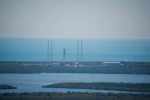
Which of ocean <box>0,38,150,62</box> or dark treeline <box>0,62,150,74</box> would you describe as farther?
ocean <box>0,38,150,62</box>

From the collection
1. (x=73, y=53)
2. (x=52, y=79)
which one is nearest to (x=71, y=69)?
(x=52, y=79)

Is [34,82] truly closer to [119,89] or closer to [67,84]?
[67,84]

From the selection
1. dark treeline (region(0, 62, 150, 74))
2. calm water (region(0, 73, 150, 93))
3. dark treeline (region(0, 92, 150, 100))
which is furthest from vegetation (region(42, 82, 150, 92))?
dark treeline (region(0, 62, 150, 74))

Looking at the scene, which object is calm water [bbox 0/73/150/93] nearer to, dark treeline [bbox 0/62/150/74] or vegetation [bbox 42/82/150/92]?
vegetation [bbox 42/82/150/92]

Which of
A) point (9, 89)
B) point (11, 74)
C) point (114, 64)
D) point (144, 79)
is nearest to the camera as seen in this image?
point (9, 89)

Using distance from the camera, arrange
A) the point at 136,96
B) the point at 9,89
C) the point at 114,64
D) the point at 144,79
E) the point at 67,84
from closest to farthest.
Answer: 1. the point at 136,96
2. the point at 9,89
3. the point at 67,84
4. the point at 144,79
5. the point at 114,64

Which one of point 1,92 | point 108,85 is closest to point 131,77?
point 108,85
